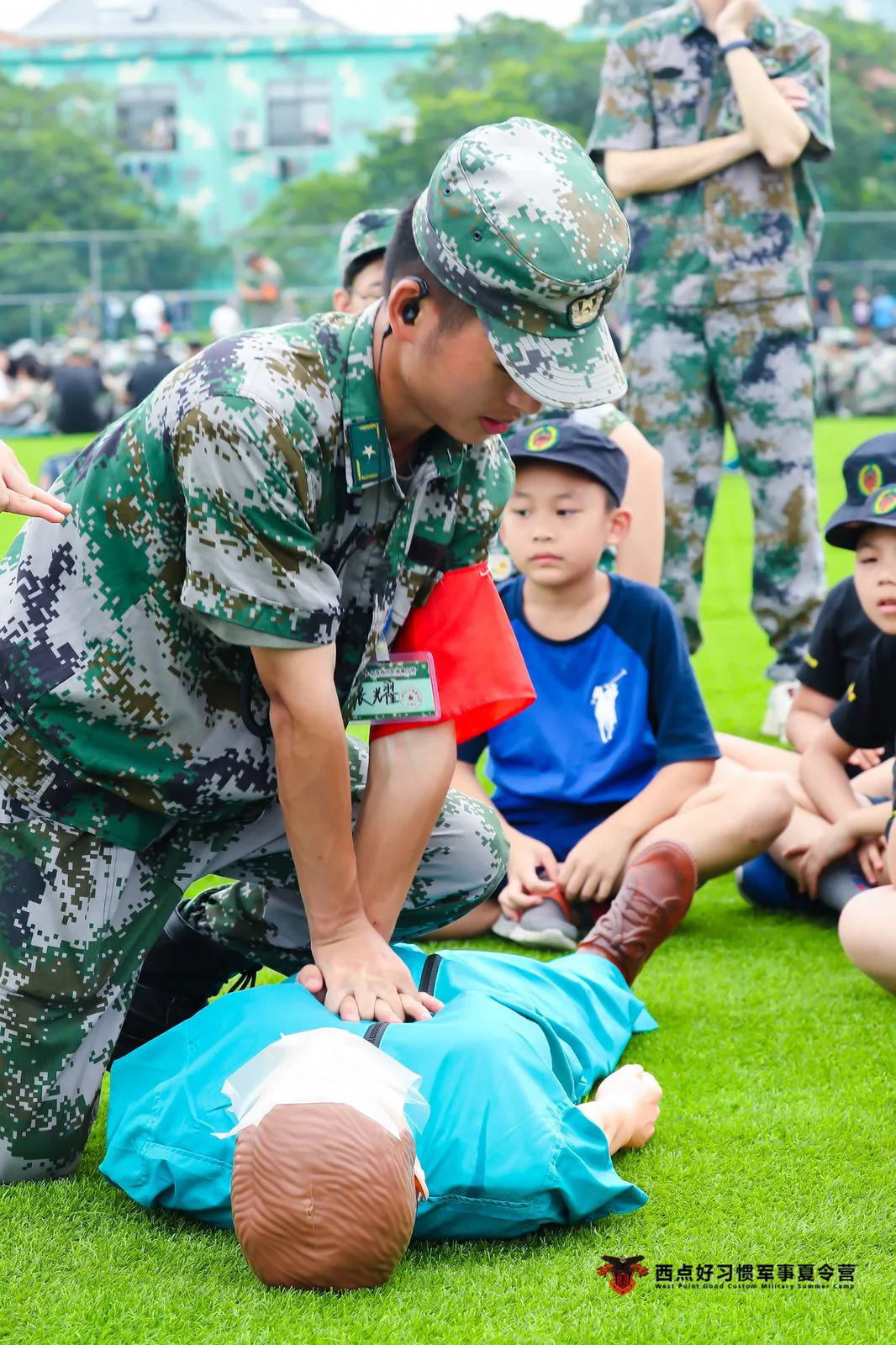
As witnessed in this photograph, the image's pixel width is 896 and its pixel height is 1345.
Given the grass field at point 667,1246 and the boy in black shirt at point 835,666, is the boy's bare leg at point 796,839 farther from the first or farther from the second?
the grass field at point 667,1246

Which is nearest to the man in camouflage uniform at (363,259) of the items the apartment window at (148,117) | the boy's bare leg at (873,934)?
the boy's bare leg at (873,934)

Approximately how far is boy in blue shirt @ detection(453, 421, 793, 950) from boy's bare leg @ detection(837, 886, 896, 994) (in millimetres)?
392

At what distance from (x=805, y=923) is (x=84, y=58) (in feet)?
180

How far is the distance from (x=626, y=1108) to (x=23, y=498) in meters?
1.12

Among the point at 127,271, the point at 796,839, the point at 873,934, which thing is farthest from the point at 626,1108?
the point at 127,271

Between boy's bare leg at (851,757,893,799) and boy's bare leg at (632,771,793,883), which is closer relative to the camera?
boy's bare leg at (632,771,793,883)

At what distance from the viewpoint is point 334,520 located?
A: 215cm

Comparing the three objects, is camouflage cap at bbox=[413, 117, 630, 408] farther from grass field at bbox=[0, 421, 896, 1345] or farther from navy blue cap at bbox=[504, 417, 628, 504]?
navy blue cap at bbox=[504, 417, 628, 504]

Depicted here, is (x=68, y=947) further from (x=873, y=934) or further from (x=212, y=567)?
(x=873, y=934)

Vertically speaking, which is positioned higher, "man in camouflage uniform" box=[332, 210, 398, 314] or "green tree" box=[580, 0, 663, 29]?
"man in camouflage uniform" box=[332, 210, 398, 314]

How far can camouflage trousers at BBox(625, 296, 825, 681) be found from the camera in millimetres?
4609

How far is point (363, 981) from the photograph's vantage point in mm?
2131

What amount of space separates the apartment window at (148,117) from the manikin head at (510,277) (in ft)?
168

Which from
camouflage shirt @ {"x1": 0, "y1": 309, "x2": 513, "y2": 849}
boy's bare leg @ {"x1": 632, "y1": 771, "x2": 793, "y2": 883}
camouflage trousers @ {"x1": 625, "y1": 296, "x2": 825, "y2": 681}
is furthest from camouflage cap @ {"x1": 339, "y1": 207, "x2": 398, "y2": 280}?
camouflage shirt @ {"x1": 0, "y1": 309, "x2": 513, "y2": 849}
